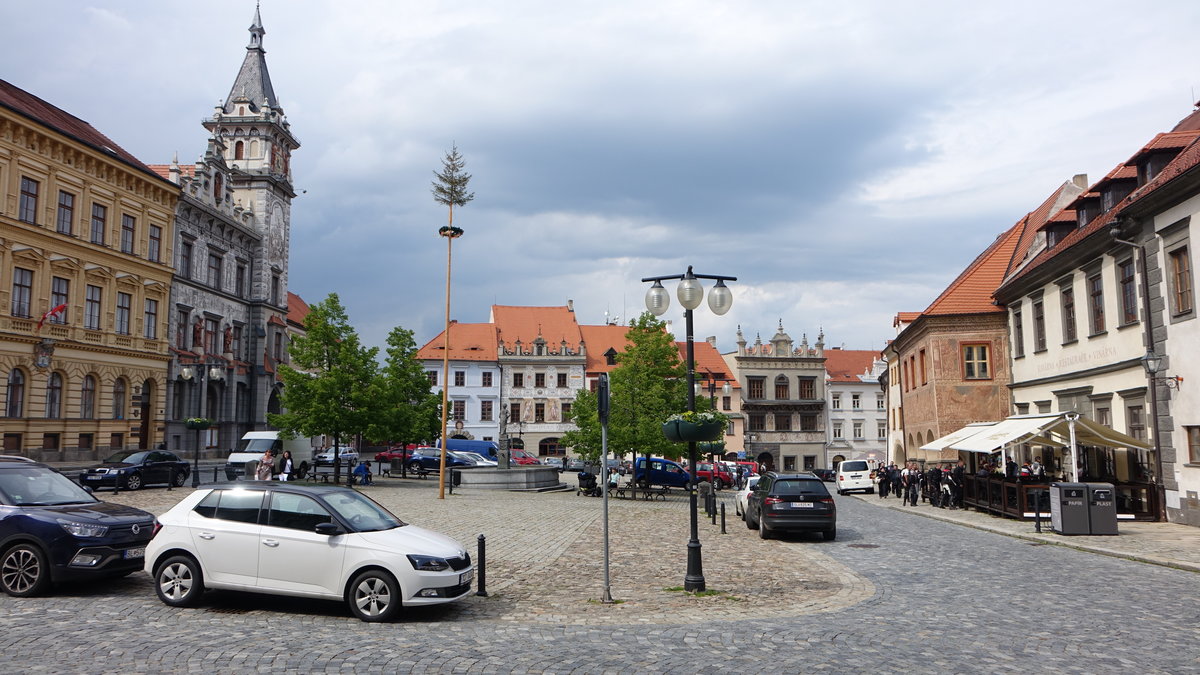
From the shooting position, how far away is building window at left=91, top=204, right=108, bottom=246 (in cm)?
4191

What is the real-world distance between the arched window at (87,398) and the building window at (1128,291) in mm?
43761

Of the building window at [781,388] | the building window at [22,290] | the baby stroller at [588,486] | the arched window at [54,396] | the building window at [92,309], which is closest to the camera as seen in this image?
the baby stroller at [588,486]

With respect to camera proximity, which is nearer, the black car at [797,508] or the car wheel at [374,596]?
the car wheel at [374,596]

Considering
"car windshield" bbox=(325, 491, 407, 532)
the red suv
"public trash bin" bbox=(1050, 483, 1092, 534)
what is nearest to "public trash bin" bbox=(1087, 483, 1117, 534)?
"public trash bin" bbox=(1050, 483, 1092, 534)

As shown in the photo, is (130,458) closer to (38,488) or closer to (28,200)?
(28,200)

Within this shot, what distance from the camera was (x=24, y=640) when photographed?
27.4ft

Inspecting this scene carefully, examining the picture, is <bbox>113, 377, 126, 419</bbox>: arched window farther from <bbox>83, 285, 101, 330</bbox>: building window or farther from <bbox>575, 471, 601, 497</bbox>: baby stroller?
<bbox>575, 471, 601, 497</bbox>: baby stroller

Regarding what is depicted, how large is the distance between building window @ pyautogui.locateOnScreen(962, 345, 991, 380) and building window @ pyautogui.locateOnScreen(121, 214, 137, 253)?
42.2 meters

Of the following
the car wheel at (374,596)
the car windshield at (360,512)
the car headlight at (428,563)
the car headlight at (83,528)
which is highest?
the car windshield at (360,512)

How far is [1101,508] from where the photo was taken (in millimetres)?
19500

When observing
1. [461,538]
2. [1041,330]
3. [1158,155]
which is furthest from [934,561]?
[1041,330]

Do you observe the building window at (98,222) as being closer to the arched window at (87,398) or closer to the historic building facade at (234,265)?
the historic building facade at (234,265)

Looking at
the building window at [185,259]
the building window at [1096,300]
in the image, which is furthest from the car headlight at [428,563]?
the building window at [185,259]

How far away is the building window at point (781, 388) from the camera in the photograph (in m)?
82.8
